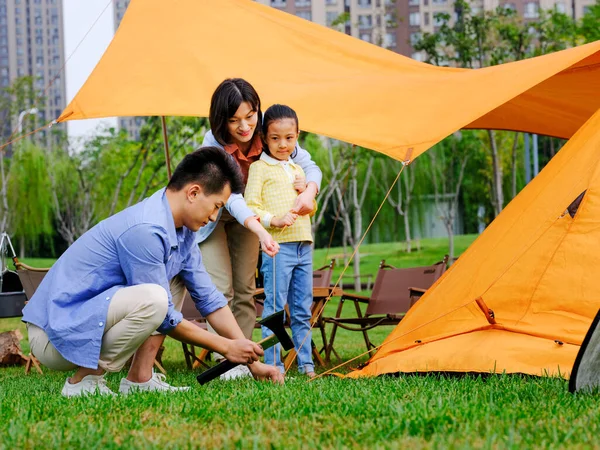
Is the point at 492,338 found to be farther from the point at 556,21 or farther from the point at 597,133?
the point at 556,21

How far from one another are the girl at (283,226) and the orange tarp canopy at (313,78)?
0.19 metres

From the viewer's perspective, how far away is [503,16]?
1900 centimetres

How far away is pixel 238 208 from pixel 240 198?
0.08m

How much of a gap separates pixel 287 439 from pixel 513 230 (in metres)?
2.30

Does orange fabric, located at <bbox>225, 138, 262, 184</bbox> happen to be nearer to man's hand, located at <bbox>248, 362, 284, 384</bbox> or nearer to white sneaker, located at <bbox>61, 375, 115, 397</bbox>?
man's hand, located at <bbox>248, 362, 284, 384</bbox>

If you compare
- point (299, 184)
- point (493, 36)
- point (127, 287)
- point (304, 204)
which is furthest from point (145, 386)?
point (493, 36)

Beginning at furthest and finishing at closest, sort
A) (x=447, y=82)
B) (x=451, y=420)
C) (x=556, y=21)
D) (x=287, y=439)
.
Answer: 1. (x=556, y=21)
2. (x=447, y=82)
3. (x=451, y=420)
4. (x=287, y=439)

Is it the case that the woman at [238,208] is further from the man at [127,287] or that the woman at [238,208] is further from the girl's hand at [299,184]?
the man at [127,287]

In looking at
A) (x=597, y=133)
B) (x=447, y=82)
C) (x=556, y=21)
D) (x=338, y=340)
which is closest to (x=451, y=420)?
(x=597, y=133)

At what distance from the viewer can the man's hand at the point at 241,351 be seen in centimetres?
383

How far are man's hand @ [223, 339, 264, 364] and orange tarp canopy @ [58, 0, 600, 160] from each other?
1296 mm

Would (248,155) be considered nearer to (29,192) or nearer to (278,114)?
(278,114)

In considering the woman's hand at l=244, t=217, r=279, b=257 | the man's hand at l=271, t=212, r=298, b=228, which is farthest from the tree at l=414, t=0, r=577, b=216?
the woman's hand at l=244, t=217, r=279, b=257

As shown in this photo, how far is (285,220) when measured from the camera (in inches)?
191
